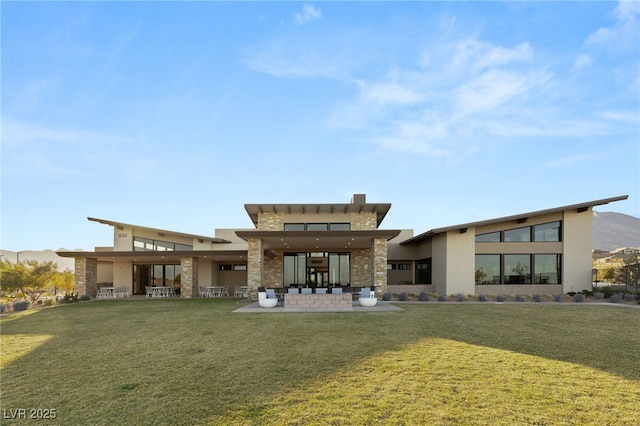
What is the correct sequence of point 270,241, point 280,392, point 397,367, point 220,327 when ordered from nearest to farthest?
point 280,392 → point 397,367 → point 220,327 → point 270,241

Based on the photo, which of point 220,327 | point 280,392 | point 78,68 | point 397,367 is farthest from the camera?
point 78,68

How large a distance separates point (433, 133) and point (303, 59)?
8535mm

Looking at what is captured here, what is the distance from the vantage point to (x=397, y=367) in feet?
20.6

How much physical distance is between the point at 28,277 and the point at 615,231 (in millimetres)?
193424

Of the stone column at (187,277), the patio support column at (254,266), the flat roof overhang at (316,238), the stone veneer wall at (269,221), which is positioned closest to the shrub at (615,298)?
the flat roof overhang at (316,238)

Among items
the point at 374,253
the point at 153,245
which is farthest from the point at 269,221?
the point at 153,245

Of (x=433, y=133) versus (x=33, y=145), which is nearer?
A: (x=33, y=145)

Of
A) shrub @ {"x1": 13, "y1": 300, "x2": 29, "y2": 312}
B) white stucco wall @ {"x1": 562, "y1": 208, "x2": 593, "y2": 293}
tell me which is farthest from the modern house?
shrub @ {"x1": 13, "y1": 300, "x2": 29, "y2": 312}

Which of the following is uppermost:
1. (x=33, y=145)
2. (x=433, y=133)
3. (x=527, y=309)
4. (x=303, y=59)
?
(x=303, y=59)

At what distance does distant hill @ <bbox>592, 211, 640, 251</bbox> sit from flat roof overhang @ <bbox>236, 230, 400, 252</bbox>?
135955mm

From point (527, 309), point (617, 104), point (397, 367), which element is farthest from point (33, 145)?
point (617, 104)

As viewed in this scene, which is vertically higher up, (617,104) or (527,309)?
(617,104)

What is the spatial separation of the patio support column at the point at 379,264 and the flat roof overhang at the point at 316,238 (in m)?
0.41

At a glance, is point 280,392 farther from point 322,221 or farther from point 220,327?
point 322,221
